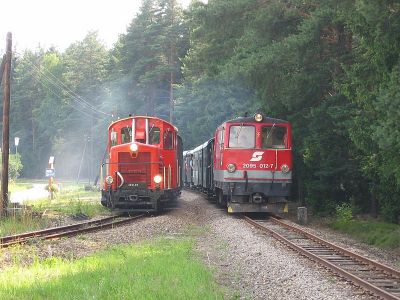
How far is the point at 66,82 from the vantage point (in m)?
91.4

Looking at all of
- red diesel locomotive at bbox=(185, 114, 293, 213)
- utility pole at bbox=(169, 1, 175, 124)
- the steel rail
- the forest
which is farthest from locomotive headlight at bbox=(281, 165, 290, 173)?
utility pole at bbox=(169, 1, 175, 124)

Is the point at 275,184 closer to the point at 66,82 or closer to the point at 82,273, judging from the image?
the point at 82,273

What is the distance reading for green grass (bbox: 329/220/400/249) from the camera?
1445 centimetres

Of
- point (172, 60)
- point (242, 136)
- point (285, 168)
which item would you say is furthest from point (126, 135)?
point (172, 60)

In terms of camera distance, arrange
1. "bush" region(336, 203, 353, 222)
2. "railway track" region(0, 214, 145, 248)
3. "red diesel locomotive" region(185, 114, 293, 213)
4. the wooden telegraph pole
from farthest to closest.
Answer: the wooden telegraph pole
"red diesel locomotive" region(185, 114, 293, 213)
"bush" region(336, 203, 353, 222)
"railway track" region(0, 214, 145, 248)

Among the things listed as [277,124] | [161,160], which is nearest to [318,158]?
[277,124]

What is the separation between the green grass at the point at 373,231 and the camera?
47.4 feet

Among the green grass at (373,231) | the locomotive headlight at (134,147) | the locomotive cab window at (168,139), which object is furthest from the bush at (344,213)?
the locomotive headlight at (134,147)

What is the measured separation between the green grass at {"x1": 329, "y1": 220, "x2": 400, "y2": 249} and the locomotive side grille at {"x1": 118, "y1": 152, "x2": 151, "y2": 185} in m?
6.59

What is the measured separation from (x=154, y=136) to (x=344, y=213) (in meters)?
7.07

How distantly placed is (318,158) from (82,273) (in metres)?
12.6

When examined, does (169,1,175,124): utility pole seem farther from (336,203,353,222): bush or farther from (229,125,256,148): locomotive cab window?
(336,203,353,222): bush

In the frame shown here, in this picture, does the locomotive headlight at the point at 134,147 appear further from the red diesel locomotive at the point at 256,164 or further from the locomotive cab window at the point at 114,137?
the red diesel locomotive at the point at 256,164

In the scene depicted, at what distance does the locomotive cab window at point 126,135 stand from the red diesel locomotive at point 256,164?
3319mm
